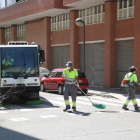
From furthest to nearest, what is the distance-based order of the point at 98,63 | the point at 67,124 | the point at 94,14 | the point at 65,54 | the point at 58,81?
the point at 65,54 < the point at 94,14 < the point at 98,63 < the point at 58,81 < the point at 67,124

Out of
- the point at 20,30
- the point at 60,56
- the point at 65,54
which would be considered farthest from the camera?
the point at 20,30

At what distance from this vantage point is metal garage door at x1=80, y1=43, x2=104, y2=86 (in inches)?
999

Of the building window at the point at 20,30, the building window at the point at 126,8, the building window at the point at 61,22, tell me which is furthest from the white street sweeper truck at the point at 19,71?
the building window at the point at 20,30

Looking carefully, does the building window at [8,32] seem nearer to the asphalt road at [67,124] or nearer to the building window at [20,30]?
the building window at [20,30]

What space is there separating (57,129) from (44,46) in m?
23.8

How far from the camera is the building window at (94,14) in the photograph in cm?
2527

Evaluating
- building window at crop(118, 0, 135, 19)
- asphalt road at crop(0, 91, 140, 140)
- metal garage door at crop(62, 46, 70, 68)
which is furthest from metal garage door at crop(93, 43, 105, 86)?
asphalt road at crop(0, 91, 140, 140)

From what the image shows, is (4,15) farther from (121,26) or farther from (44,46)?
(121,26)

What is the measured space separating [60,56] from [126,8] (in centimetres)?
946

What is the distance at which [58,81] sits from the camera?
19594mm

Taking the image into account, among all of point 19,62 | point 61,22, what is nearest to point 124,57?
point 61,22

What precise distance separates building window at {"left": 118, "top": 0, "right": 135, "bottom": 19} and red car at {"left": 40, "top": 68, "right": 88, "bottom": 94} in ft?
20.8

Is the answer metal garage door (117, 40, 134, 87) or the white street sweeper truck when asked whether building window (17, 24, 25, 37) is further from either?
the white street sweeper truck

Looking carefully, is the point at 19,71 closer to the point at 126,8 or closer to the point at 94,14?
the point at 126,8
